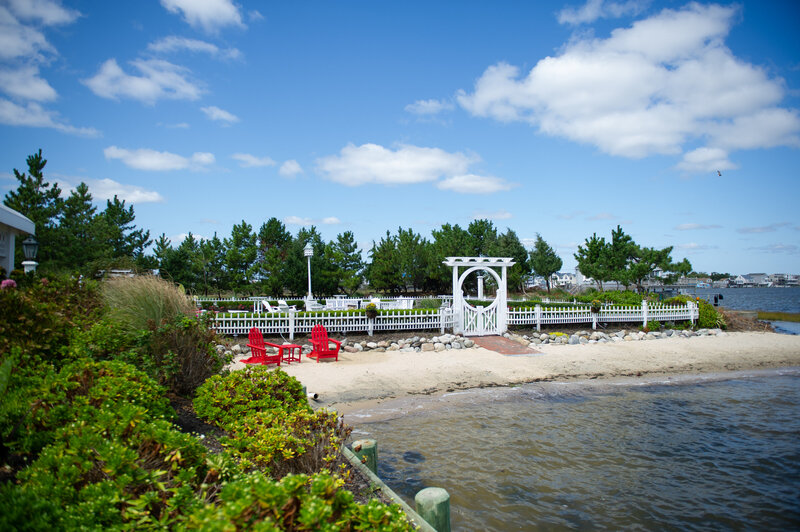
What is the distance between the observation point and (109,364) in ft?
14.3

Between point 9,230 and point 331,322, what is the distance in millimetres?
9473

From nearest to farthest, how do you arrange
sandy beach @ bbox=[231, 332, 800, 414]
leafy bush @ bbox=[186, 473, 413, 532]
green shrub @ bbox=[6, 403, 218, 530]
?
leafy bush @ bbox=[186, 473, 413, 532]
green shrub @ bbox=[6, 403, 218, 530]
sandy beach @ bbox=[231, 332, 800, 414]

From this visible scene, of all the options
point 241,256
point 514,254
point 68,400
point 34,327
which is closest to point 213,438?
point 68,400

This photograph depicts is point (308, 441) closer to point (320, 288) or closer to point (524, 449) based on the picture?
point (524, 449)

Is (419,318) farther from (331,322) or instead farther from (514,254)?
(514,254)

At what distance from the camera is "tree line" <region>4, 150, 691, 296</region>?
25.5m

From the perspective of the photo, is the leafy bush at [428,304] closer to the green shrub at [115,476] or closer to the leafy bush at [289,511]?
the green shrub at [115,476]

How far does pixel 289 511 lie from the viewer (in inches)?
78.8

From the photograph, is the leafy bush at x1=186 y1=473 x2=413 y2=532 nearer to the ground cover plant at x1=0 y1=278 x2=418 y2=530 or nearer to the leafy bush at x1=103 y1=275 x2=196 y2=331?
the ground cover plant at x1=0 y1=278 x2=418 y2=530

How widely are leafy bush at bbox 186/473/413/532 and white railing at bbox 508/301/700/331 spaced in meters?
16.0

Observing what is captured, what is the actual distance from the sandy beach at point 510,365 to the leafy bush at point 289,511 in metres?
→ 6.33

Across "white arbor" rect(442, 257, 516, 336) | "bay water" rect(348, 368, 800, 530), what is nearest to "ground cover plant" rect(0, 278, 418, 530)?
"bay water" rect(348, 368, 800, 530)

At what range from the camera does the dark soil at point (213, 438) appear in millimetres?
3695

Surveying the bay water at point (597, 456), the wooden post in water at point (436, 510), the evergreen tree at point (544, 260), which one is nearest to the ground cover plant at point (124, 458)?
the wooden post in water at point (436, 510)
